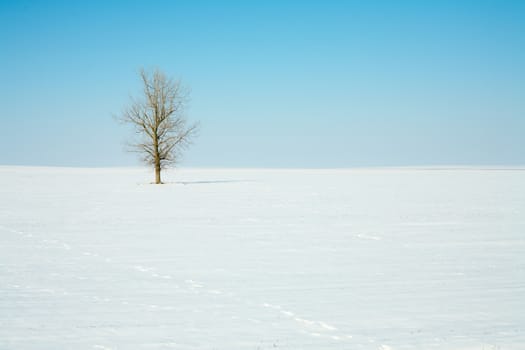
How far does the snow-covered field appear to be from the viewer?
6.33 metres

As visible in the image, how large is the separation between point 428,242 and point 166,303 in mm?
8271

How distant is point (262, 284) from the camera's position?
897 cm

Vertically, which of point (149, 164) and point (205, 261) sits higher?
point (149, 164)

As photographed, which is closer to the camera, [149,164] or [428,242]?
[428,242]

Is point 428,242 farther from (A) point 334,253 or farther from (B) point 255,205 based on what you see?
(B) point 255,205

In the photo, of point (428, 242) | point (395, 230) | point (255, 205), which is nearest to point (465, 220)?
point (395, 230)

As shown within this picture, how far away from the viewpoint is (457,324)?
6715mm

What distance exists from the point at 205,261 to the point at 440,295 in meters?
5.03

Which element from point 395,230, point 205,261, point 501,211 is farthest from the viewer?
point 501,211

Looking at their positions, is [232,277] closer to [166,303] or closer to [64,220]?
[166,303]

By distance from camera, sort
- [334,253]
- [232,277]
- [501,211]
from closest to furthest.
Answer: [232,277]
[334,253]
[501,211]

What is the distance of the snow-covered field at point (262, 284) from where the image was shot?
6332 millimetres

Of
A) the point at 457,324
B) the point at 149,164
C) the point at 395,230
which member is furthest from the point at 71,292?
the point at 149,164

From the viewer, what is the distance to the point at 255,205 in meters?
24.1
